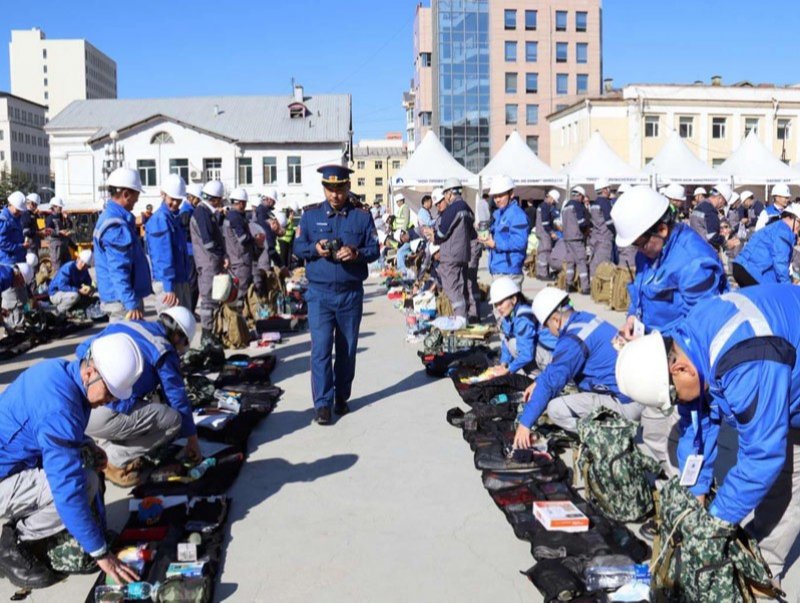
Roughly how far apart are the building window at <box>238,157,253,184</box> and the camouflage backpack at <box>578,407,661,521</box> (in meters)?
44.6

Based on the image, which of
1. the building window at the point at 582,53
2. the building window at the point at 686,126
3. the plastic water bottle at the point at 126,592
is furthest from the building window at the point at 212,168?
the plastic water bottle at the point at 126,592

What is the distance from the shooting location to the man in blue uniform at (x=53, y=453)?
355 cm

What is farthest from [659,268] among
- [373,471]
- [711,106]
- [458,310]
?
[711,106]

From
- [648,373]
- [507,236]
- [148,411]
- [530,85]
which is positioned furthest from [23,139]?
[648,373]

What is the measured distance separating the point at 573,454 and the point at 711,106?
156 feet

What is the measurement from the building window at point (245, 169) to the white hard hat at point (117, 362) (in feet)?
148

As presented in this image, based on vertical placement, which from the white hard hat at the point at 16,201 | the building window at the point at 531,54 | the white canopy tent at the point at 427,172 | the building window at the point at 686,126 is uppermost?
the building window at the point at 531,54

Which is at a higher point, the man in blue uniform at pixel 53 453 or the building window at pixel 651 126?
the building window at pixel 651 126

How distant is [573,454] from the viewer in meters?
5.30

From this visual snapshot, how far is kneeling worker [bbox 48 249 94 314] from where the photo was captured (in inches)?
471

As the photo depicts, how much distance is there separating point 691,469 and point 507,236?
582 centimetres

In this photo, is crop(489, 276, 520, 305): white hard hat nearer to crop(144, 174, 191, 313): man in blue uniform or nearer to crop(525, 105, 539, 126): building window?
crop(144, 174, 191, 313): man in blue uniform

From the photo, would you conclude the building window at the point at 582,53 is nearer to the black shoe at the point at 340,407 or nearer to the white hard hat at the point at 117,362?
the black shoe at the point at 340,407

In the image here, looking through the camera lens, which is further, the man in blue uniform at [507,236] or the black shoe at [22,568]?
the man in blue uniform at [507,236]
